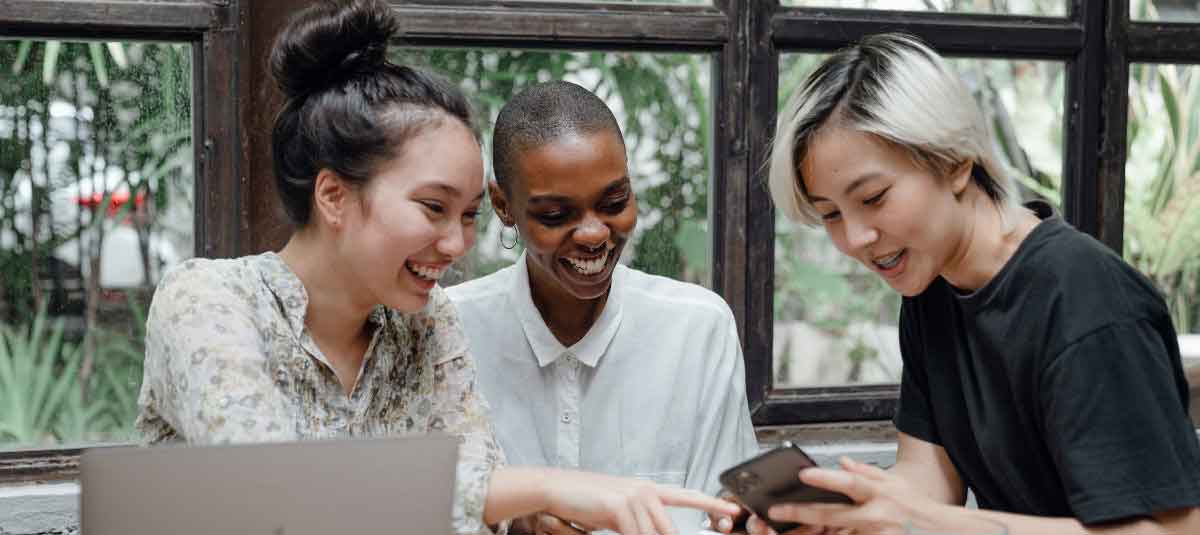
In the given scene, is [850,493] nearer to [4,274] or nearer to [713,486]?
[713,486]

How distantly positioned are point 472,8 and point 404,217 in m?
0.97

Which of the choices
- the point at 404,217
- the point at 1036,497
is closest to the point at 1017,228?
the point at 1036,497

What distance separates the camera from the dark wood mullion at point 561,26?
2406 mm

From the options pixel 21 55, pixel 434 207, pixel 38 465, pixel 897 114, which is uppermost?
pixel 21 55

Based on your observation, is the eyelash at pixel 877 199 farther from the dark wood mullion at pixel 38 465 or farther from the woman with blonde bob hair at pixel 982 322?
the dark wood mullion at pixel 38 465

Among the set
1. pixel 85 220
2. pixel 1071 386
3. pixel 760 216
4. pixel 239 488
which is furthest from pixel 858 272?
pixel 239 488

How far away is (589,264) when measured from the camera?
188 centimetres

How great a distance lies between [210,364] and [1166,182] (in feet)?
7.66

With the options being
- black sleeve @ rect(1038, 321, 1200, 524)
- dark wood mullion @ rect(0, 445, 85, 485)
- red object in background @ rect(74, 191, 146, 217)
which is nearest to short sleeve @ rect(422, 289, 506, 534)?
black sleeve @ rect(1038, 321, 1200, 524)

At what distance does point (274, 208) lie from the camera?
7.70ft

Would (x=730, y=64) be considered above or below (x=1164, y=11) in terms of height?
below

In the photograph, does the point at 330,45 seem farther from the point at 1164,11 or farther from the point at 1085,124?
the point at 1164,11

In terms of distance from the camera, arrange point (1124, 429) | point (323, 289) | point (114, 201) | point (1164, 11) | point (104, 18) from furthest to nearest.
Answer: point (1164, 11)
point (114, 201)
point (104, 18)
point (323, 289)
point (1124, 429)

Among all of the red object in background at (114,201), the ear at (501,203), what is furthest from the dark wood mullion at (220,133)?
the ear at (501,203)
